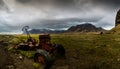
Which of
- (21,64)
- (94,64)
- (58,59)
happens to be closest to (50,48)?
(58,59)

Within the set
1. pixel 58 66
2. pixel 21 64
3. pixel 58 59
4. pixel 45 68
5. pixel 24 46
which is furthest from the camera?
pixel 24 46

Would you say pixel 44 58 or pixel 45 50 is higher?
pixel 45 50

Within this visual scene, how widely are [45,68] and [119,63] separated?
271 inches

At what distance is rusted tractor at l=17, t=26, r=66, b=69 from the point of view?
60.7ft

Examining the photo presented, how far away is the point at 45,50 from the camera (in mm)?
21828

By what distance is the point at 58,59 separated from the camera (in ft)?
74.7

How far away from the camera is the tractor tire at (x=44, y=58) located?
18.3 metres

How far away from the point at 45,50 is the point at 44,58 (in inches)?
127

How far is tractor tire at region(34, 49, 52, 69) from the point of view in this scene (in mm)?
18266

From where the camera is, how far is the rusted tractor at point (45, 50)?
728 inches

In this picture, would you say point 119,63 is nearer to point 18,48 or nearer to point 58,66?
point 58,66

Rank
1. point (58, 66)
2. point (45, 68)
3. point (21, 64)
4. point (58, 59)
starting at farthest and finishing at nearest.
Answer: point (58, 59) → point (21, 64) → point (58, 66) → point (45, 68)

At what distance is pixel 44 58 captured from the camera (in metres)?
18.6

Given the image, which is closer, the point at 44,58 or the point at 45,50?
the point at 44,58
